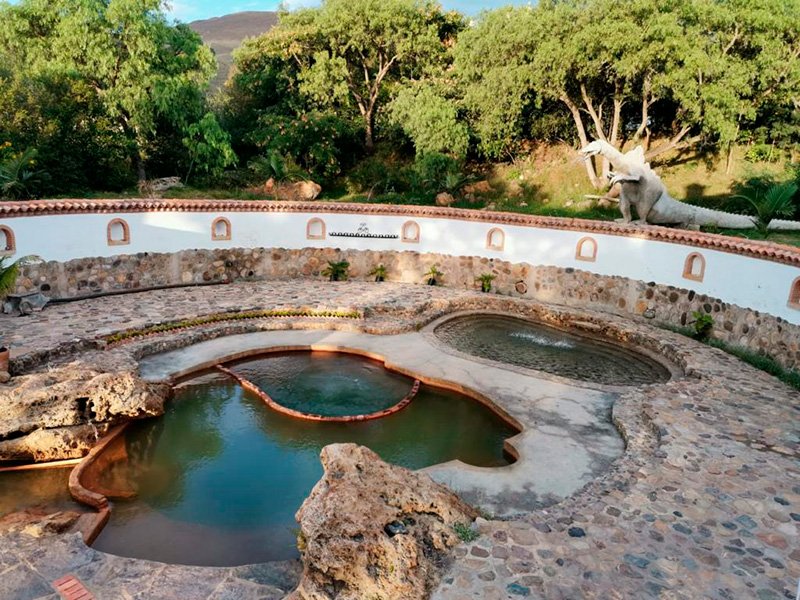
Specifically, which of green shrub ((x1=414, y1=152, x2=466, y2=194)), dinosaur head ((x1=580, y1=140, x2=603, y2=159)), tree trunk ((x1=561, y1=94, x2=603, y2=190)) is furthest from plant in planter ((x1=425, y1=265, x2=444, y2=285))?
tree trunk ((x1=561, y1=94, x2=603, y2=190))

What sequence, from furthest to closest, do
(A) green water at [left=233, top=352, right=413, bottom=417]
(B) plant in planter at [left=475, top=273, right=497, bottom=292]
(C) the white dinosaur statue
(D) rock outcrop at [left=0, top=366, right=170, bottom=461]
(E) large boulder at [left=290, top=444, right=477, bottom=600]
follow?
1. (B) plant in planter at [left=475, top=273, right=497, bottom=292]
2. (C) the white dinosaur statue
3. (A) green water at [left=233, top=352, right=413, bottom=417]
4. (D) rock outcrop at [left=0, top=366, right=170, bottom=461]
5. (E) large boulder at [left=290, top=444, right=477, bottom=600]

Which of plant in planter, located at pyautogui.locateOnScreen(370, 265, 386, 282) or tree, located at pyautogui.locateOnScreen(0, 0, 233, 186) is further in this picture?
tree, located at pyautogui.locateOnScreen(0, 0, 233, 186)

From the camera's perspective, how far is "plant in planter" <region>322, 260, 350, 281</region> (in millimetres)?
22578

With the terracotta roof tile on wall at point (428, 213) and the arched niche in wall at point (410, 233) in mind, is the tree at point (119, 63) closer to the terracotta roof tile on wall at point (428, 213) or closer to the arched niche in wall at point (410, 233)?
the terracotta roof tile on wall at point (428, 213)

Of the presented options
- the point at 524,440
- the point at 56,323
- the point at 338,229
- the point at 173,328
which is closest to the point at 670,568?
the point at 524,440

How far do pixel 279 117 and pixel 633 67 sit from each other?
18.7 m

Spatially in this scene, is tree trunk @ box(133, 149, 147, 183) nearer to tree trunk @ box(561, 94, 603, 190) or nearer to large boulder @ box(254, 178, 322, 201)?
large boulder @ box(254, 178, 322, 201)

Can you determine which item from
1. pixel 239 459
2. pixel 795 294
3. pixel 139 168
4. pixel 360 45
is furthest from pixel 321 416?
pixel 360 45

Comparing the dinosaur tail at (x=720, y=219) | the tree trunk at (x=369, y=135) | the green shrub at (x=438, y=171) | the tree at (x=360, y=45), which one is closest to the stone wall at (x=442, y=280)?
the dinosaur tail at (x=720, y=219)

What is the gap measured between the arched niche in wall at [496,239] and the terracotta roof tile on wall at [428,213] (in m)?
0.42

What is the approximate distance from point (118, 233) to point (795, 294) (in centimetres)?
2047

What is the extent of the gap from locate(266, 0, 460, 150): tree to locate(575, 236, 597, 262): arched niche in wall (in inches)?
710

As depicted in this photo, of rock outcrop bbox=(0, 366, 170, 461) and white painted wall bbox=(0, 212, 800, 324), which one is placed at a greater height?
white painted wall bbox=(0, 212, 800, 324)

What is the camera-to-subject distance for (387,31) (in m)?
32.1
